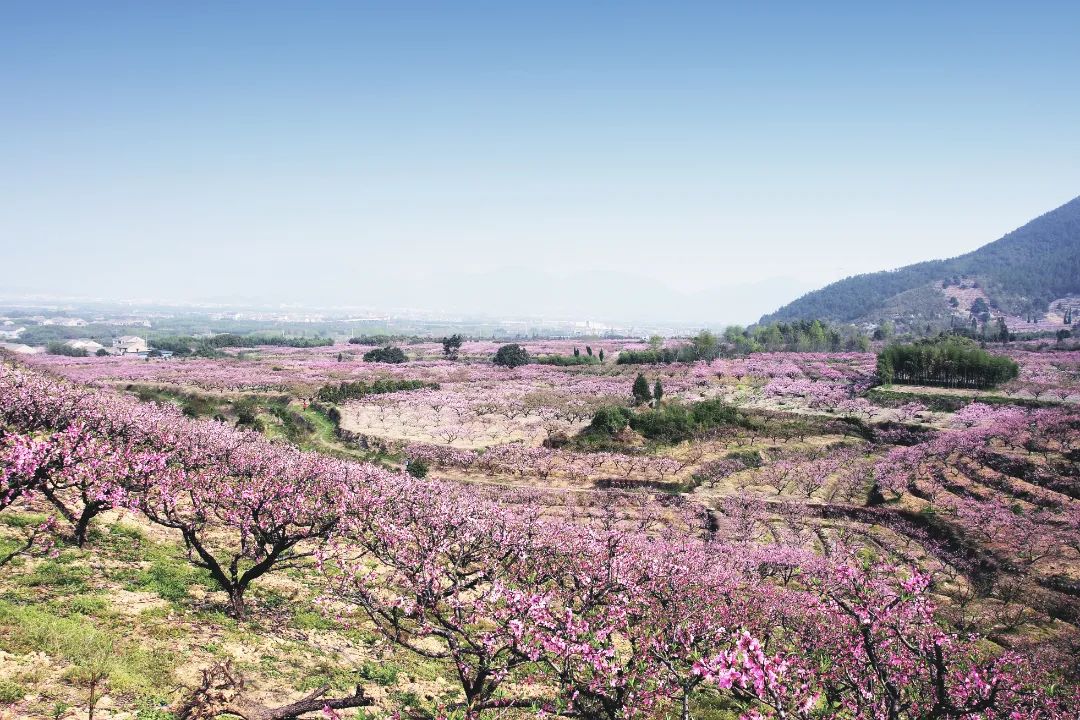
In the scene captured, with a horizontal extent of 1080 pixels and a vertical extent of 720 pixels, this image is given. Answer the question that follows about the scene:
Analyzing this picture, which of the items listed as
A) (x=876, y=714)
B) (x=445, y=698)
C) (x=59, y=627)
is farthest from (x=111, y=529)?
(x=876, y=714)

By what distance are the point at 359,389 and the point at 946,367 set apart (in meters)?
79.8

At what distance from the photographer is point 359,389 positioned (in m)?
75.6

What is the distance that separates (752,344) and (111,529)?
133969mm

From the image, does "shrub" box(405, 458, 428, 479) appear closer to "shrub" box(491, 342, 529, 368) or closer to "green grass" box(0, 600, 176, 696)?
"green grass" box(0, 600, 176, 696)

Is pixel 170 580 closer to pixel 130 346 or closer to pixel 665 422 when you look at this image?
pixel 665 422

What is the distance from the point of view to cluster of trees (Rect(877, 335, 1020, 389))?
7612cm

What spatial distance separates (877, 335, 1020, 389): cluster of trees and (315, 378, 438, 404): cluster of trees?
6700 centimetres

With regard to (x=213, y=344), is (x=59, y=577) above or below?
above

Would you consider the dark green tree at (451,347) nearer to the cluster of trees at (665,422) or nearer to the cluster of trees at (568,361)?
the cluster of trees at (568,361)

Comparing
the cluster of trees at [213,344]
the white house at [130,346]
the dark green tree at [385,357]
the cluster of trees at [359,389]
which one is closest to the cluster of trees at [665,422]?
the cluster of trees at [359,389]

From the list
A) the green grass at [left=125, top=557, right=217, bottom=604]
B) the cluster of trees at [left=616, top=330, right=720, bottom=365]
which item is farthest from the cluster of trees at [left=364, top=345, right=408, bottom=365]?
the green grass at [left=125, top=557, right=217, bottom=604]

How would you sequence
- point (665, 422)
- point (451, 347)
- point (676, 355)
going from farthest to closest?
point (451, 347) → point (676, 355) → point (665, 422)

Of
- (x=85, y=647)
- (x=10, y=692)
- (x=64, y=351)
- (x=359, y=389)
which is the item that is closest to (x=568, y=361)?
(x=359, y=389)

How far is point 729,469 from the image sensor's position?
147ft
